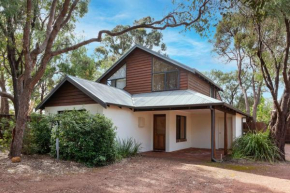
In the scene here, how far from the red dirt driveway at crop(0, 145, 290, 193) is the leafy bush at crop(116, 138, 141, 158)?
0.97 metres

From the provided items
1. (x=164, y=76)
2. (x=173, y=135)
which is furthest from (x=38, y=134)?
(x=164, y=76)

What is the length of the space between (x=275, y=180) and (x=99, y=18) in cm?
1005

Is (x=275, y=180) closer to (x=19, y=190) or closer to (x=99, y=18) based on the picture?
(x=19, y=190)

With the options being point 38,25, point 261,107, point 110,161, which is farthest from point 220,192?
point 261,107

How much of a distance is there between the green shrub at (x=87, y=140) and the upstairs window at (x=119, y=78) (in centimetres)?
658

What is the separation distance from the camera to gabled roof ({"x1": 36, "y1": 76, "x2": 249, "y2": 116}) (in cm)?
1041

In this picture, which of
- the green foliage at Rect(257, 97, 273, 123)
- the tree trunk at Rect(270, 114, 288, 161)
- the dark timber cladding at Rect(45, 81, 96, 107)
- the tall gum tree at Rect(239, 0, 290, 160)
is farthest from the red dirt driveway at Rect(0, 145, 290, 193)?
the green foliage at Rect(257, 97, 273, 123)

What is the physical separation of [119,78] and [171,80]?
3.52 m

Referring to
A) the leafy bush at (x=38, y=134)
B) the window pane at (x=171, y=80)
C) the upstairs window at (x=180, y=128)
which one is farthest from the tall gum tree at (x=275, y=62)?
the leafy bush at (x=38, y=134)

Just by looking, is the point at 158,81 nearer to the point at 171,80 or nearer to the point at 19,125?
the point at 171,80

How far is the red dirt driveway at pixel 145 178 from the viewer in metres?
6.03

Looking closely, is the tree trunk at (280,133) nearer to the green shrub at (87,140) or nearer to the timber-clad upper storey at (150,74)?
the timber-clad upper storey at (150,74)

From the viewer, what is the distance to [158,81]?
566 inches

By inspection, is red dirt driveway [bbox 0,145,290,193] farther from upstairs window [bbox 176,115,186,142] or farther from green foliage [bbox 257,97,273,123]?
green foliage [bbox 257,97,273,123]
